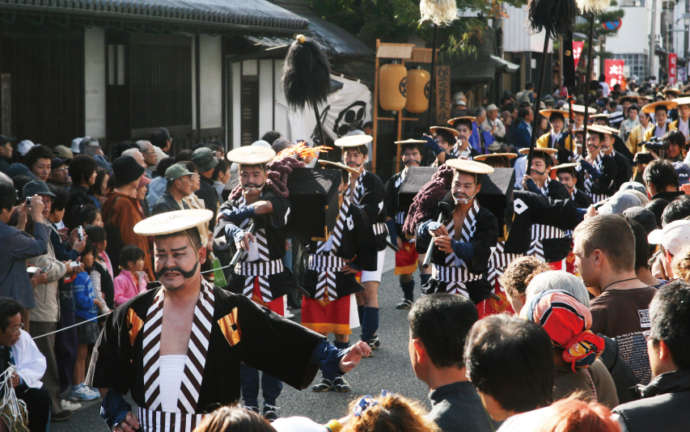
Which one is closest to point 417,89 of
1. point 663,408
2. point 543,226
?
point 543,226

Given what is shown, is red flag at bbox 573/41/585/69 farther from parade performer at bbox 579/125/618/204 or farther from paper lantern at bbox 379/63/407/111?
parade performer at bbox 579/125/618/204

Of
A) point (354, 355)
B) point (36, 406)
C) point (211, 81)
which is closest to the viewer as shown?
point (354, 355)

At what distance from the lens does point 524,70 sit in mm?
35062

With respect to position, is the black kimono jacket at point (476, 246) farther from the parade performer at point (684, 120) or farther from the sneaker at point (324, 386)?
the parade performer at point (684, 120)

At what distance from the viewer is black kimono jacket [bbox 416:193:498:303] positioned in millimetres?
6613

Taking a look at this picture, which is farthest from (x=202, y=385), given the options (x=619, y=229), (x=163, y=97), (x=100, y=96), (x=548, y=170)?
(x=163, y=97)

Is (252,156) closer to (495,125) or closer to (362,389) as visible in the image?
(362,389)

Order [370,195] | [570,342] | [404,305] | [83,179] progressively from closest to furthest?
1. [570,342]
2. [83,179]
3. [370,195]
4. [404,305]

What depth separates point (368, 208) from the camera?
8.30 m

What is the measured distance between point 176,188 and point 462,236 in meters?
2.36

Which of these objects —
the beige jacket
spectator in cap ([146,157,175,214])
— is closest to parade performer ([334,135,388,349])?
spectator in cap ([146,157,175,214])

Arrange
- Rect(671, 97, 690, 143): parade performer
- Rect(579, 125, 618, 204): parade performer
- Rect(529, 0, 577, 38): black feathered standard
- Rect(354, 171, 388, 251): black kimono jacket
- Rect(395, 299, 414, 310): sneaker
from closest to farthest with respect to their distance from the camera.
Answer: Rect(354, 171, 388, 251): black kimono jacket → Rect(529, 0, 577, 38): black feathered standard → Rect(395, 299, 414, 310): sneaker → Rect(579, 125, 618, 204): parade performer → Rect(671, 97, 690, 143): parade performer

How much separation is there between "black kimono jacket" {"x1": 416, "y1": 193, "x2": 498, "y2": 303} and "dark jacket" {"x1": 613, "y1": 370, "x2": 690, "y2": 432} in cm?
358

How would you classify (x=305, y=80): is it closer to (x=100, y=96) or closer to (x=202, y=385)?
(x=100, y=96)
